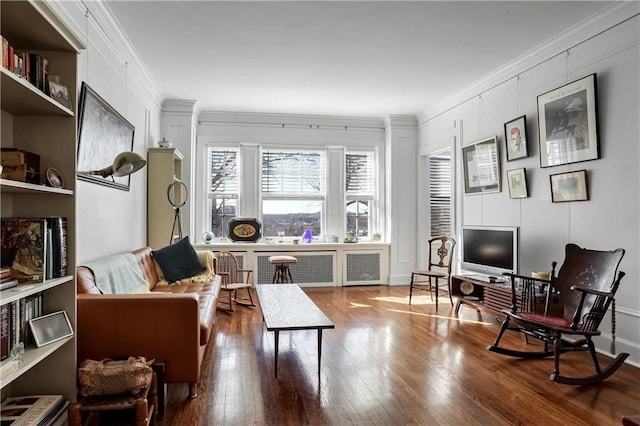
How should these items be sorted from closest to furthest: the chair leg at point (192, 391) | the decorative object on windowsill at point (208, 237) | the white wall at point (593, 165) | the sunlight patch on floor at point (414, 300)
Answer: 1. the chair leg at point (192, 391)
2. the white wall at point (593, 165)
3. the sunlight patch on floor at point (414, 300)
4. the decorative object on windowsill at point (208, 237)

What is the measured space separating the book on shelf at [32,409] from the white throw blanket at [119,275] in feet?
3.02

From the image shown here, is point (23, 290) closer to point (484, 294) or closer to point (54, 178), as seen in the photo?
point (54, 178)

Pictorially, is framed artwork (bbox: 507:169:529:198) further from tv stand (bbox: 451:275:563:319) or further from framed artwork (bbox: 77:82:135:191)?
framed artwork (bbox: 77:82:135:191)

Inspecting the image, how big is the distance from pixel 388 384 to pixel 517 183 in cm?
275

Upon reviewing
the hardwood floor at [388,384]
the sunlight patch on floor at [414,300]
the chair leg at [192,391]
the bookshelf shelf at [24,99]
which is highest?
the bookshelf shelf at [24,99]

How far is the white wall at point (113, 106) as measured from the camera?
3.06 meters

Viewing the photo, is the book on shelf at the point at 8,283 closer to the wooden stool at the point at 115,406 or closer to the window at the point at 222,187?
the wooden stool at the point at 115,406

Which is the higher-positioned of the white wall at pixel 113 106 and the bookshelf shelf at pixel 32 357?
the white wall at pixel 113 106

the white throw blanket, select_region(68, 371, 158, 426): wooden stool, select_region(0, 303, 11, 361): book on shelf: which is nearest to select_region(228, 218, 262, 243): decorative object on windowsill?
the white throw blanket

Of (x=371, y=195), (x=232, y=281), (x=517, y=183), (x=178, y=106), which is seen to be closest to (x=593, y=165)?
(x=517, y=183)

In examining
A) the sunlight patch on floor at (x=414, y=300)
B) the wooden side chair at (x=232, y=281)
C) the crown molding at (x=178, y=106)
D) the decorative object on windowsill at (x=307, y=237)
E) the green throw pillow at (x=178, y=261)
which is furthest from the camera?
the decorative object on windowsill at (x=307, y=237)

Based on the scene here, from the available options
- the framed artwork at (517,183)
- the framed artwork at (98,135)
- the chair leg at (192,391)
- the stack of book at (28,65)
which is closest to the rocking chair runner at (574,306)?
the framed artwork at (517,183)

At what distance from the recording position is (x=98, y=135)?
11.1 ft

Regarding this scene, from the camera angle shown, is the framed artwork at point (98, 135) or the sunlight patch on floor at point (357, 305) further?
the sunlight patch on floor at point (357, 305)
